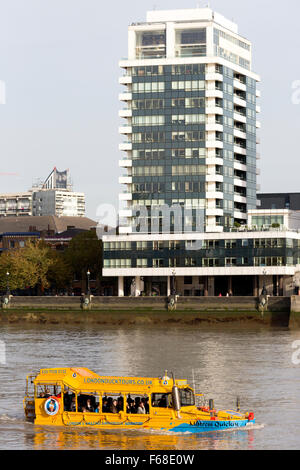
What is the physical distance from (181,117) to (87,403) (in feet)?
333

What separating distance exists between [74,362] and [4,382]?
12.9m

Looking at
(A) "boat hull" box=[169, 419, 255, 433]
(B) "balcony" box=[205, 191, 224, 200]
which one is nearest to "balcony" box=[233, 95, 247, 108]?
(B) "balcony" box=[205, 191, 224, 200]

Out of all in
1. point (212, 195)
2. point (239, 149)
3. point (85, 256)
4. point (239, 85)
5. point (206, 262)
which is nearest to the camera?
point (206, 262)

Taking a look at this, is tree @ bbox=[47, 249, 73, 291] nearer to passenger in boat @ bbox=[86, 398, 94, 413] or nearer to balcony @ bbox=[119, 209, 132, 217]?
balcony @ bbox=[119, 209, 132, 217]

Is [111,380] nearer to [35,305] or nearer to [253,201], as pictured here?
[35,305]

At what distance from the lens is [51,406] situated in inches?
2003

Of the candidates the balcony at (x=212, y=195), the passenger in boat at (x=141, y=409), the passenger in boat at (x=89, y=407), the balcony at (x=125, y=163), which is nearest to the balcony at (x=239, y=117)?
the balcony at (x=212, y=195)

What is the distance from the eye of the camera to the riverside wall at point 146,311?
125 meters

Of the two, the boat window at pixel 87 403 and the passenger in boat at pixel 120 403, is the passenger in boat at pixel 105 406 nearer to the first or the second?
the boat window at pixel 87 403

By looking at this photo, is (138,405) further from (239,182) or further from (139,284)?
(239,182)

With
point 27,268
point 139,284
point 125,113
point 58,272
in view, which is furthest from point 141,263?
point 125,113

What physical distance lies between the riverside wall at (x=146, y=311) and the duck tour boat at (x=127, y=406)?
232 ft

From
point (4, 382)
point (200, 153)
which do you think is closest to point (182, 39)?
point (200, 153)

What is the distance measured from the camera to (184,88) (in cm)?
14850
